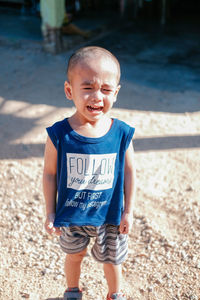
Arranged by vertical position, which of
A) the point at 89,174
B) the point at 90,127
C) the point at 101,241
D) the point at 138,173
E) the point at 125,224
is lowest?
the point at 138,173

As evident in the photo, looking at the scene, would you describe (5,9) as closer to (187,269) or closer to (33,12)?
(33,12)

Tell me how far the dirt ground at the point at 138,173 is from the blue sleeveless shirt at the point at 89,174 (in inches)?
30.7

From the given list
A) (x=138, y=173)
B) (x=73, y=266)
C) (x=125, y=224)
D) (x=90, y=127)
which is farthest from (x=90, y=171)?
(x=138, y=173)

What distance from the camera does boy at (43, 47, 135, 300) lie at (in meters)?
1.67

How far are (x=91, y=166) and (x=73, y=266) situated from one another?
691mm

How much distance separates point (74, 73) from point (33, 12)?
8.17m

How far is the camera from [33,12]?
910cm

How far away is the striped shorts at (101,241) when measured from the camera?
6.38ft

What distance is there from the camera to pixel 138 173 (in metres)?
3.62

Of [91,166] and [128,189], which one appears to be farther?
[128,189]

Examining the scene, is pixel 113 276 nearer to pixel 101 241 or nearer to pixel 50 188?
pixel 101 241

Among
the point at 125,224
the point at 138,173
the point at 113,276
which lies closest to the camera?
the point at 125,224

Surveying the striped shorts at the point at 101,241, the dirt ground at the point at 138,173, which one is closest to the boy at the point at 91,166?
the striped shorts at the point at 101,241

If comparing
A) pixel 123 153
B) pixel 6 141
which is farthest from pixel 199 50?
pixel 123 153
